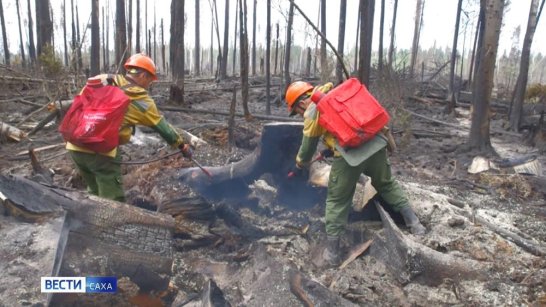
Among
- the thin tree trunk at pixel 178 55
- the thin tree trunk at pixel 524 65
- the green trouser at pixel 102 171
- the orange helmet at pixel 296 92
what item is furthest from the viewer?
the thin tree trunk at pixel 178 55

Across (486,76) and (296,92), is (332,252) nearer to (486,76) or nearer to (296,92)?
(296,92)

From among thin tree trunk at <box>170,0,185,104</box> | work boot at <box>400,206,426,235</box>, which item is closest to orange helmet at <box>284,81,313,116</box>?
work boot at <box>400,206,426,235</box>

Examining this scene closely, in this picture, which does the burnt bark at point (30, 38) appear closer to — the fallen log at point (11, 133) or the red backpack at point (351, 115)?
the fallen log at point (11, 133)

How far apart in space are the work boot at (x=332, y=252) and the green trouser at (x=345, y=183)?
0.18 feet

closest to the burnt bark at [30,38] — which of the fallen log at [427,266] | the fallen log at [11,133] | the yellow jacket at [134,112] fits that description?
the fallen log at [11,133]

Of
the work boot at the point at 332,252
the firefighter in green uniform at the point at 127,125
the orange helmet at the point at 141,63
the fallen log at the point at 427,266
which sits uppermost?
the orange helmet at the point at 141,63

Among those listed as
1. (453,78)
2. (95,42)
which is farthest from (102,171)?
(453,78)

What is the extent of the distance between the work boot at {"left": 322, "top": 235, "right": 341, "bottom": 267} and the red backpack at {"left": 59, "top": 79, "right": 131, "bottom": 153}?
85.1 inches

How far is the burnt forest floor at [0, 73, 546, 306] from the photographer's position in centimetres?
331

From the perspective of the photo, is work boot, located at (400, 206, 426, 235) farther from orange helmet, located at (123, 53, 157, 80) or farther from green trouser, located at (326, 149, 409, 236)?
orange helmet, located at (123, 53, 157, 80)

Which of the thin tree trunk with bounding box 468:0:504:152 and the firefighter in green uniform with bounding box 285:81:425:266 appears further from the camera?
the thin tree trunk with bounding box 468:0:504:152

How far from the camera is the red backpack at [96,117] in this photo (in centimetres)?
372

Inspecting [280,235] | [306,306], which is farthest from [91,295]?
[280,235]

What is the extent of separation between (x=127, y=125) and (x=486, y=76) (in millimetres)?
6338
